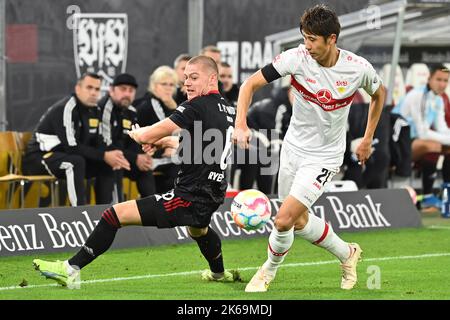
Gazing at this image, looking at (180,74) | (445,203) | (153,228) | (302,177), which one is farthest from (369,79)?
(445,203)

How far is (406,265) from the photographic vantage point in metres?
12.0

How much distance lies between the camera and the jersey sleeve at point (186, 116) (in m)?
9.71

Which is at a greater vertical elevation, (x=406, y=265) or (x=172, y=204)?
(x=172, y=204)

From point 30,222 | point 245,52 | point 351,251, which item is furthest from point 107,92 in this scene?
point 351,251

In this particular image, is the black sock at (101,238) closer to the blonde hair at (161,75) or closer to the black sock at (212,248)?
the black sock at (212,248)

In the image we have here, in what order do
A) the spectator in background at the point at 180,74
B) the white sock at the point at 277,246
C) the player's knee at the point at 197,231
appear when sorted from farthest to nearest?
the spectator in background at the point at 180,74 → the player's knee at the point at 197,231 → the white sock at the point at 277,246

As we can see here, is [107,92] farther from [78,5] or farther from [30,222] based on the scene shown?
[30,222]

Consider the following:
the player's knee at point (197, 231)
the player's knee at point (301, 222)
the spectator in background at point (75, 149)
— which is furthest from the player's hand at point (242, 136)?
the spectator in background at point (75, 149)

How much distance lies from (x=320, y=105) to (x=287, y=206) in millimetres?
851

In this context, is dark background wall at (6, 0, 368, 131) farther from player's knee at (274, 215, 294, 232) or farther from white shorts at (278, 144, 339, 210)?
player's knee at (274, 215, 294, 232)

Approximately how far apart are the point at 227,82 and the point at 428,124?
408cm

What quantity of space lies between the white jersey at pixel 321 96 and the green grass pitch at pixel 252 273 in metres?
1.12

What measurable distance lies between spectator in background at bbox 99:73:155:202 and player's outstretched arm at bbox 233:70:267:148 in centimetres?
614

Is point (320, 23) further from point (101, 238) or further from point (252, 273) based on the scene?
point (252, 273)
